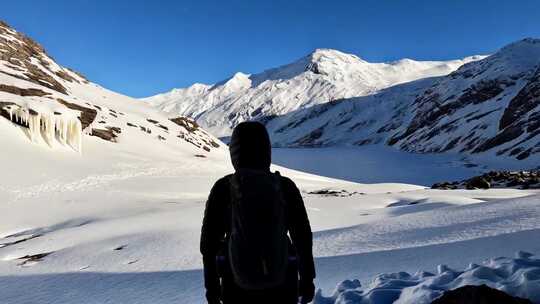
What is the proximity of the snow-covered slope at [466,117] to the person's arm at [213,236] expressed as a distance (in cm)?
5295

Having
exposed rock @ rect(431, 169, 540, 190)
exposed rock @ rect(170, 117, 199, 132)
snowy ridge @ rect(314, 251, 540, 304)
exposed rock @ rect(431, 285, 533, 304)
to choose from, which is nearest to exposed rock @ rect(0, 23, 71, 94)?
exposed rock @ rect(170, 117, 199, 132)

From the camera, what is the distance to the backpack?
269 cm

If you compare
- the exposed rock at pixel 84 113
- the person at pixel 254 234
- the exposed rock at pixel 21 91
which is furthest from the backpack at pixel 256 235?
the exposed rock at pixel 21 91

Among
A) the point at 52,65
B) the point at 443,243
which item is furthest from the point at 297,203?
the point at 52,65

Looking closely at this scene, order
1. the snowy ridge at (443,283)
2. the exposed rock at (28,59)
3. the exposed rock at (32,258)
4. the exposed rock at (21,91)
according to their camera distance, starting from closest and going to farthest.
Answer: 1. the snowy ridge at (443,283)
2. the exposed rock at (32,258)
3. the exposed rock at (21,91)
4. the exposed rock at (28,59)

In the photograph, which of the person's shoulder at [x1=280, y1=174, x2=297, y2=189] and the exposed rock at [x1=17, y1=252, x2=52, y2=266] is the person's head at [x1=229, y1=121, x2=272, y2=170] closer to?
the person's shoulder at [x1=280, y1=174, x2=297, y2=189]

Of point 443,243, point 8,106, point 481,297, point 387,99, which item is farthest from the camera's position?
point 387,99

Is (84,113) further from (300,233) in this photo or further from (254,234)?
(254,234)

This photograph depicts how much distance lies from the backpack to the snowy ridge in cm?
223

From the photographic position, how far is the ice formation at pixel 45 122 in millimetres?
32219

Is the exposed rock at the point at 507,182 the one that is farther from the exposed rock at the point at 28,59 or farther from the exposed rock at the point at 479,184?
the exposed rock at the point at 28,59

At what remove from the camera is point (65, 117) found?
3338cm

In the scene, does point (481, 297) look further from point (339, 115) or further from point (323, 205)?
point (339, 115)

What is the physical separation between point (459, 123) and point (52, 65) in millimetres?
70337
